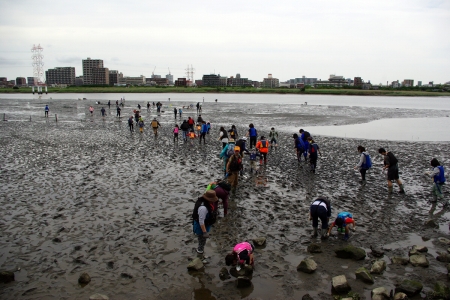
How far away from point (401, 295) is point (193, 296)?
439cm

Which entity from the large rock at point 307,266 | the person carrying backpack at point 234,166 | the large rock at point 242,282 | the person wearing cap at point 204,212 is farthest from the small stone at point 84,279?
the person carrying backpack at point 234,166

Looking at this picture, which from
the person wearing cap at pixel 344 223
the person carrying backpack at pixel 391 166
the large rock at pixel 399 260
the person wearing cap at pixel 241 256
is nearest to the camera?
the person wearing cap at pixel 241 256

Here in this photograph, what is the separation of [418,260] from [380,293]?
2188mm

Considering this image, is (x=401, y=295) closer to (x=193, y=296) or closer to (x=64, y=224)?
(x=193, y=296)

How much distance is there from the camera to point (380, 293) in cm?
732

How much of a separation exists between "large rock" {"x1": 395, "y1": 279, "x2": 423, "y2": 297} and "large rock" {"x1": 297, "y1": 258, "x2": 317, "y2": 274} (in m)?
1.84

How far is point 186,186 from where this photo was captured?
49.5 feet

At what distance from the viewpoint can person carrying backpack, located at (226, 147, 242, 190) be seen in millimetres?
13266

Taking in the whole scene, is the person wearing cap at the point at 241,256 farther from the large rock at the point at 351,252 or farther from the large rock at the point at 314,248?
the large rock at the point at 351,252

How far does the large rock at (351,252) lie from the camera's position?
29.4 ft

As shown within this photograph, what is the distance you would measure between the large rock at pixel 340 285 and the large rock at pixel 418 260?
234cm

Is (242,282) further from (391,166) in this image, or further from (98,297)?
(391,166)

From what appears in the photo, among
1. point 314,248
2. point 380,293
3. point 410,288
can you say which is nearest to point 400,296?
point 380,293

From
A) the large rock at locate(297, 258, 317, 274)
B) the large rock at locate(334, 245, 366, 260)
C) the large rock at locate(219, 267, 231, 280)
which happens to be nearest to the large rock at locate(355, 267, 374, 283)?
the large rock at locate(334, 245, 366, 260)
